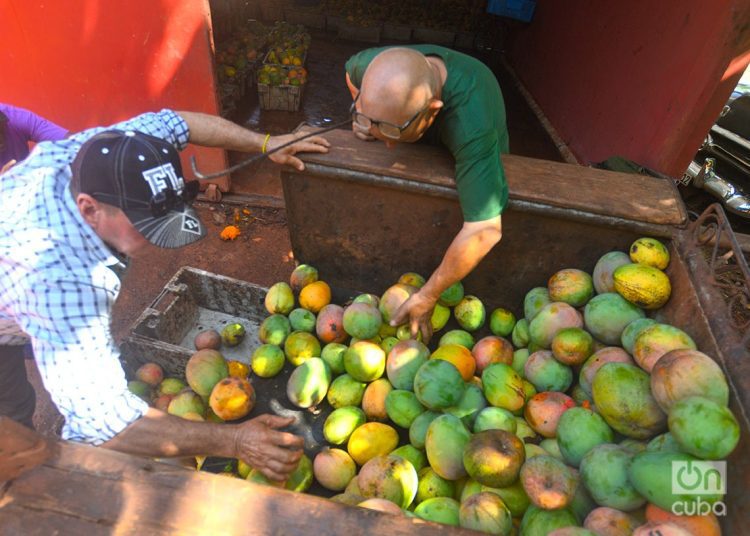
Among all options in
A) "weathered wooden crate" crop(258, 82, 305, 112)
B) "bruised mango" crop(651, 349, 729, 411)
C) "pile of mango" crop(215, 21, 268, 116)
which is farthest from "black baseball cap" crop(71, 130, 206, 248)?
"weathered wooden crate" crop(258, 82, 305, 112)

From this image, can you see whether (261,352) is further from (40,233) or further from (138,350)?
(40,233)

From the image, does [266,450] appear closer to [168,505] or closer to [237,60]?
[168,505]

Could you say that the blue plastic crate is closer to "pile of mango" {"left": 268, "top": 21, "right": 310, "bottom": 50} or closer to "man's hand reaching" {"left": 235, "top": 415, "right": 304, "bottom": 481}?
"pile of mango" {"left": 268, "top": 21, "right": 310, "bottom": 50}

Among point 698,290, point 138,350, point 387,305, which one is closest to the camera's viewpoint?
point 698,290

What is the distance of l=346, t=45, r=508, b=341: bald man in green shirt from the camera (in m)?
1.99

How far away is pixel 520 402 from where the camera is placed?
207 cm

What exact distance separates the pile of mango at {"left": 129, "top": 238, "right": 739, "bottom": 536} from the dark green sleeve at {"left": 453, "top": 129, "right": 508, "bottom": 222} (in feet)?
1.92

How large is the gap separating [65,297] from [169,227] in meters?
0.39

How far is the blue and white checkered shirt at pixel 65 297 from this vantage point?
1.44m

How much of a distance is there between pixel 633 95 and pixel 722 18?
4.03ft

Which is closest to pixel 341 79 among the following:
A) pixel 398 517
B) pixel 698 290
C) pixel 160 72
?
pixel 160 72

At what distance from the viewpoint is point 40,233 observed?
1.50m

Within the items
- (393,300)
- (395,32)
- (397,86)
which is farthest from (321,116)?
(397,86)

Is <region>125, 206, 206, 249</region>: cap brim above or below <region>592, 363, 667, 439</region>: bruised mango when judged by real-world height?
above
